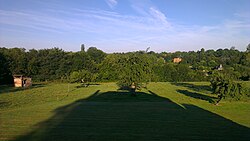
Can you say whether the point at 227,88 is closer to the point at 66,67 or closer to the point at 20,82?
the point at 20,82

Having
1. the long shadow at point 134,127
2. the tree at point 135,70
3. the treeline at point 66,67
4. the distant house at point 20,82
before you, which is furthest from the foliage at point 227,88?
the distant house at point 20,82

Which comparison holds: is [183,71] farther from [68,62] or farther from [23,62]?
[23,62]

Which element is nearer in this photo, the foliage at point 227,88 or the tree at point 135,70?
the foliage at point 227,88

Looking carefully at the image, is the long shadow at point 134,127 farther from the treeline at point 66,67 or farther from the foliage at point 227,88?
the treeline at point 66,67

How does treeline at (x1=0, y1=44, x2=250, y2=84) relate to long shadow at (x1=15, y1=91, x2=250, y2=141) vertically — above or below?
above

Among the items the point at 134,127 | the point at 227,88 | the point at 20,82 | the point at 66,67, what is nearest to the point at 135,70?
the point at 227,88

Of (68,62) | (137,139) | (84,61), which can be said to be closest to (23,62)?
(68,62)

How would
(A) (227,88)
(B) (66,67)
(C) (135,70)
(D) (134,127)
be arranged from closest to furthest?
(D) (134,127) → (A) (227,88) → (C) (135,70) → (B) (66,67)

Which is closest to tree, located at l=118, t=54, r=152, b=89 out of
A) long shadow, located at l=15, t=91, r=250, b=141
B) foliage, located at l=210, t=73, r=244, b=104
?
foliage, located at l=210, t=73, r=244, b=104

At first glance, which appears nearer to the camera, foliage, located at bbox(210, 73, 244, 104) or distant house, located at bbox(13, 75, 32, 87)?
foliage, located at bbox(210, 73, 244, 104)

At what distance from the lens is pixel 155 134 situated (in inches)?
594

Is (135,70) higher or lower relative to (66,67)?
lower

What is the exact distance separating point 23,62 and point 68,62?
13802 millimetres

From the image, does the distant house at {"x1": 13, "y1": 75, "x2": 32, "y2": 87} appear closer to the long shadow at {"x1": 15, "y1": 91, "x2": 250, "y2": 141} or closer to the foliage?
the long shadow at {"x1": 15, "y1": 91, "x2": 250, "y2": 141}
